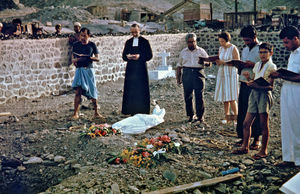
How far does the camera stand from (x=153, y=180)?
14.3 feet

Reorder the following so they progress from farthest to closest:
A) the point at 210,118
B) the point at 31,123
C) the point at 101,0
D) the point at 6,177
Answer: the point at 101,0 < the point at 210,118 < the point at 31,123 < the point at 6,177

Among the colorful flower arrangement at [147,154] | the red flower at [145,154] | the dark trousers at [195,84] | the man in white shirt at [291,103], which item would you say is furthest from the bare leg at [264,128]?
the dark trousers at [195,84]

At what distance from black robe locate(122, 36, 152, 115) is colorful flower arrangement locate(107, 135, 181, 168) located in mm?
2158

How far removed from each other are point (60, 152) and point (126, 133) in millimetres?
1209

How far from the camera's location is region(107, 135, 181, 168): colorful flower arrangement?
4.78 meters

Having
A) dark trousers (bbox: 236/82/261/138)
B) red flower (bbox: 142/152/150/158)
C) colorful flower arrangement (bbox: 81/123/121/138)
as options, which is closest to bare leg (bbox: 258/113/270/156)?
dark trousers (bbox: 236/82/261/138)

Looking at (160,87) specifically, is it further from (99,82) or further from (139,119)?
(139,119)

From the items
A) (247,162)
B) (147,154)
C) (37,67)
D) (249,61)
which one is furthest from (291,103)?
(37,67)

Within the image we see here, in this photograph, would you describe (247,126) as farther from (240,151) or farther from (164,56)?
(164,56)

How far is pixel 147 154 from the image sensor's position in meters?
4.84

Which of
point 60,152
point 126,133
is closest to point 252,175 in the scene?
point 126,133

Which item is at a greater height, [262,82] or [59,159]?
[262,82]

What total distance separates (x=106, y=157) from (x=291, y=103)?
2.63 m

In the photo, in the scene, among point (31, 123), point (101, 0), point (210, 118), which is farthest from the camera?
point (101, 0)
